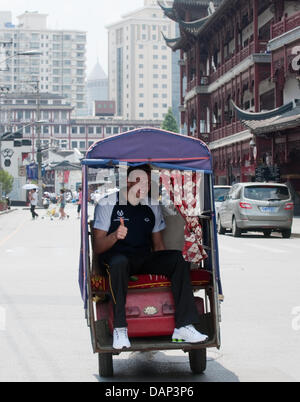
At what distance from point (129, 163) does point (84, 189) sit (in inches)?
17.2

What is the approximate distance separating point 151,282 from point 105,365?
770 millimetres

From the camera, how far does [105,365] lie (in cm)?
684

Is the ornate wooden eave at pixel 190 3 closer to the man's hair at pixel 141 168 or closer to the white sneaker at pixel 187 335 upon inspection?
the man's hair at pixel 141 168

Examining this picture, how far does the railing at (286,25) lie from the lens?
40.2 metres

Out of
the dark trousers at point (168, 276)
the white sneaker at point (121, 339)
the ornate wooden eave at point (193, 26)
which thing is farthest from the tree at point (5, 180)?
the white sneaker at point (121, 339)

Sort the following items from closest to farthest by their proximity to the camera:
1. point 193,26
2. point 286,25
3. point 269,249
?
point 269,249 < point 286,25 < point 193,26

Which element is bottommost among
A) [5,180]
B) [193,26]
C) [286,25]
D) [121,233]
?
[121,233]

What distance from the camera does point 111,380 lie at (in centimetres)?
673

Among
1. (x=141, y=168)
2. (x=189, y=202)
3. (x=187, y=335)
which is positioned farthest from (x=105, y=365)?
(x=189, y=202)

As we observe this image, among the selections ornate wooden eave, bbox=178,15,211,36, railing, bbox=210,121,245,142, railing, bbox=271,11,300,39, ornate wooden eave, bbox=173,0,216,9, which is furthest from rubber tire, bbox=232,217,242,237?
ornate wooden eave, bbox=173,0,216,9

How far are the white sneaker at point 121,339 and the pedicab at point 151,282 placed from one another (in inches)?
2.0

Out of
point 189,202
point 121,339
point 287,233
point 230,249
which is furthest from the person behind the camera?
point 287,233

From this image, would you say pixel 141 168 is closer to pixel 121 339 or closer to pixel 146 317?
pixel 146 317

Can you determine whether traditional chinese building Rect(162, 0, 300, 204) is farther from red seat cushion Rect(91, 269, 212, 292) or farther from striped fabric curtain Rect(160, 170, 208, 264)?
red seat cushion Rect(91, 269, 212, 292)
